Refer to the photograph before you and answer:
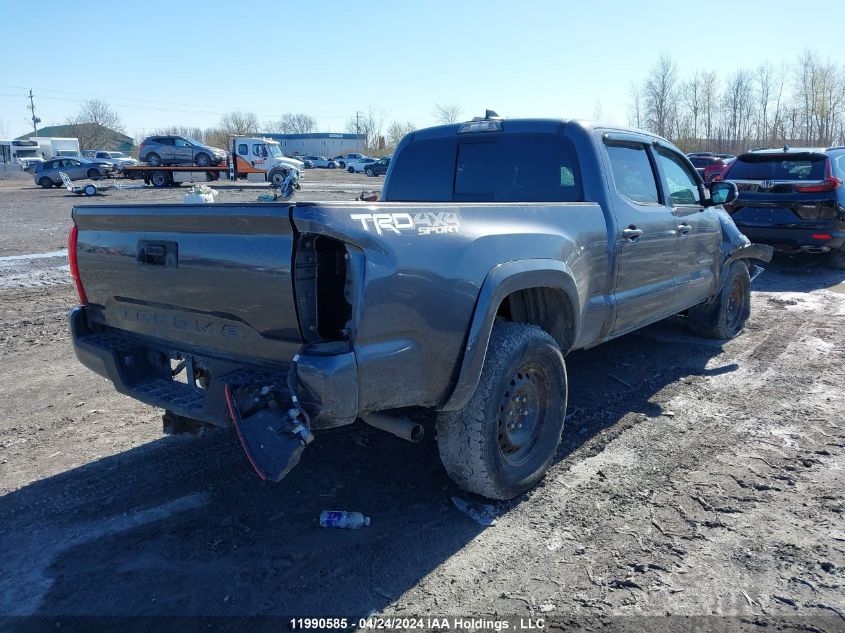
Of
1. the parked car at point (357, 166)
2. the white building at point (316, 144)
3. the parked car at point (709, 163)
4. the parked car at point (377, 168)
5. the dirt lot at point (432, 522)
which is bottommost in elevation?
the dirt lot at point (432, 522)

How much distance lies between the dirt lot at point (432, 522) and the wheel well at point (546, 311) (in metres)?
0.78

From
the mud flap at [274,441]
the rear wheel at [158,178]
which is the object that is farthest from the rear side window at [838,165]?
the rear wheel at [158,178]

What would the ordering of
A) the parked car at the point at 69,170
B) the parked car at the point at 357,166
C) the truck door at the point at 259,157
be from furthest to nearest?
the parked car at the point at 357,166, the truck door at the point at 259,157, the parked car at the point at 69,170

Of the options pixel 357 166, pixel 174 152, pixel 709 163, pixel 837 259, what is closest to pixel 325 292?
pixel 837 259

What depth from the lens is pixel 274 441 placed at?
106 inches

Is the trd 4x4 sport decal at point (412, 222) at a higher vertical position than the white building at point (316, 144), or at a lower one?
lower

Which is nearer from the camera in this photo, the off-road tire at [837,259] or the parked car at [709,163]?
the off-road tire at [837,259]

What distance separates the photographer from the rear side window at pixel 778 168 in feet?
33.6

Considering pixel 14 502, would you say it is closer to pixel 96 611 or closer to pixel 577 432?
pixel 96 611

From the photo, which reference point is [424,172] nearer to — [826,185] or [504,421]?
[504,421]

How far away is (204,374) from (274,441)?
2.72 feet

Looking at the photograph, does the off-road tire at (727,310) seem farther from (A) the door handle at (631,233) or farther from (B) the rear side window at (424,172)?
(B) the rear side window at (424,172)

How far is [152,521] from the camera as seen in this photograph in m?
3.42

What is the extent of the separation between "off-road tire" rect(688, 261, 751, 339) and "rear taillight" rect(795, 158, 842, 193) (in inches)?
162
